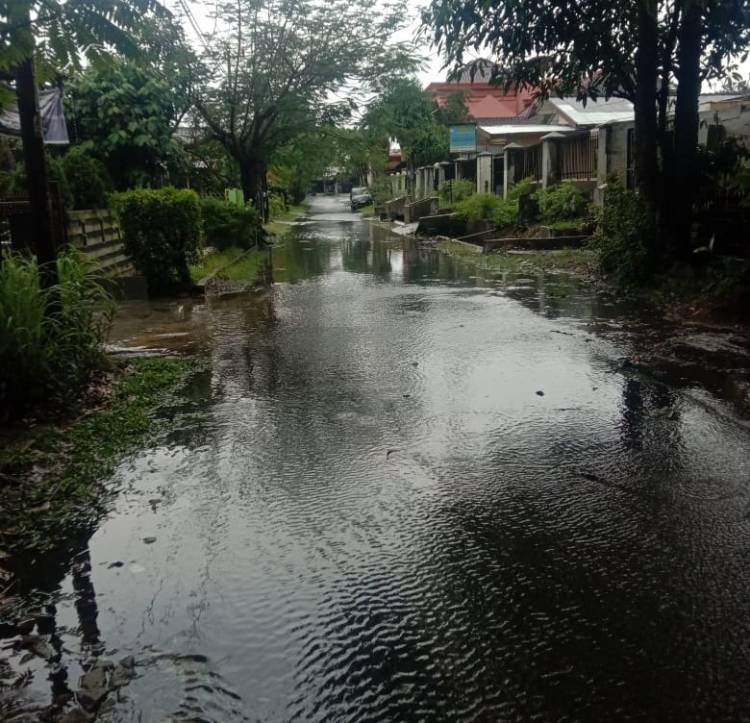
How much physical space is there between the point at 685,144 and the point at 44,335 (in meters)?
9.81

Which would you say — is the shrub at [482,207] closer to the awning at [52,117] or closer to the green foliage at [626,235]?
the green foliage at [626,235]

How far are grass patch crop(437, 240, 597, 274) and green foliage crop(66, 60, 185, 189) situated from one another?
793cm

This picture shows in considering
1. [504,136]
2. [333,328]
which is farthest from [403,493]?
[504,136]

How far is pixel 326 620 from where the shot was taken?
329 cm

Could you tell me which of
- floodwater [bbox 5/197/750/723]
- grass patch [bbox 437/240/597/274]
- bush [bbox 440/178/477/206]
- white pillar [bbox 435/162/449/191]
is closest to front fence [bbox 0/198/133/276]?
floodwater [bbox 5/197/750/723]

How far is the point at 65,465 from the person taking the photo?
5121 millimetres

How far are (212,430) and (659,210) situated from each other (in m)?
8.80

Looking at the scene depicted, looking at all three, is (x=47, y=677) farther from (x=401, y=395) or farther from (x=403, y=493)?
(x=401, y=395)

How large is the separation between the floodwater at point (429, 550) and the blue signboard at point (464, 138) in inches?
972

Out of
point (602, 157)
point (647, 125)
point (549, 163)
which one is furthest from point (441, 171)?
point (647, 125)

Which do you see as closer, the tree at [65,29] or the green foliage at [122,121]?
the tree at [65,29]

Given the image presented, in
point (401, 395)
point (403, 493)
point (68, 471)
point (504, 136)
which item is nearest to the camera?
point (403, 493)

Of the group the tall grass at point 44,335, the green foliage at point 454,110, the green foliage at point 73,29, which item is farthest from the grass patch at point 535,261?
the green foliage at point 454,110

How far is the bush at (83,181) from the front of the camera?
15.6m
